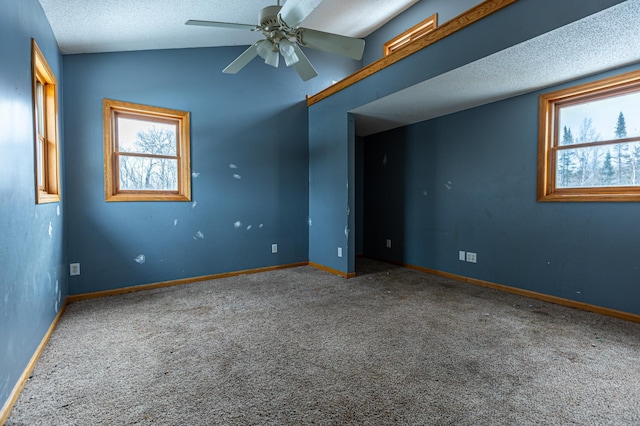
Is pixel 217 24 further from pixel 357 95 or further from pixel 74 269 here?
pixel 74 269

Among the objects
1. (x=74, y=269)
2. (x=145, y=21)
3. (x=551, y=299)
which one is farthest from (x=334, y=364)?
(x=145, y=21)

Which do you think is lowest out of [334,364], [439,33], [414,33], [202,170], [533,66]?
[334,364]

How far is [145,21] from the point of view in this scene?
2.73 meters

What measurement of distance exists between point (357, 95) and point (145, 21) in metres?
2.15

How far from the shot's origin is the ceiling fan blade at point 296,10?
1.75 m

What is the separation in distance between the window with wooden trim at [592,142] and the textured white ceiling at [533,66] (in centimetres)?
20

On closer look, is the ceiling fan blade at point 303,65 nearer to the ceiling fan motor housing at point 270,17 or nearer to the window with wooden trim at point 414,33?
the ceiling fan motor housing at point 270,17

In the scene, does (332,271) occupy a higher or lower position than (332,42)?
lower

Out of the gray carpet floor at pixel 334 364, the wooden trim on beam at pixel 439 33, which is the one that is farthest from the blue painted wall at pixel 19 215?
the wooden trim on beam at pixel 439 33

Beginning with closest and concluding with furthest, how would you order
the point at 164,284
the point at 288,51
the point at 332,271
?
the point at 288,51 < the point at 164,284 < the point at 332,271

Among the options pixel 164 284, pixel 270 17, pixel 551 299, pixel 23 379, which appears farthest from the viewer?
pixel 164 284

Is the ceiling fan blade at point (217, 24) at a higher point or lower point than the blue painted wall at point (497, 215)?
higher

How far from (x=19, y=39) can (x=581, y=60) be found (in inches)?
148

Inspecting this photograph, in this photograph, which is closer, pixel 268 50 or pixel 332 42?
pixel 332 42
